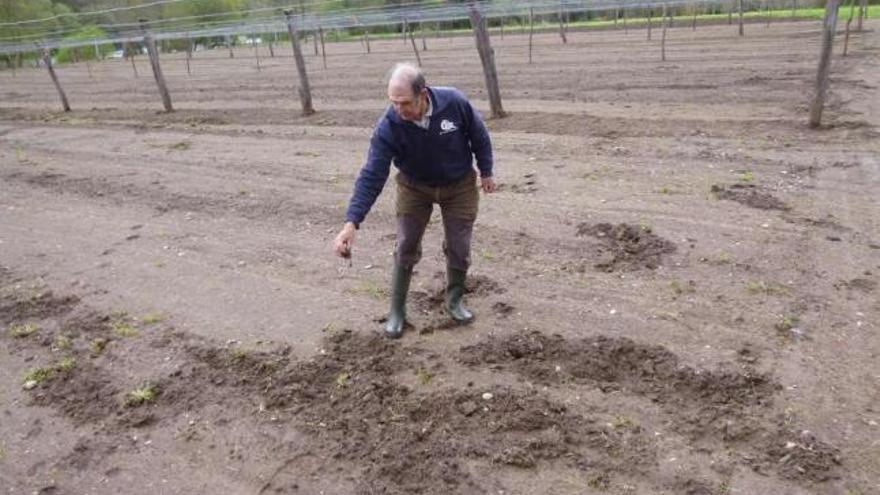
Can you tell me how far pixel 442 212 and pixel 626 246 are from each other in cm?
202

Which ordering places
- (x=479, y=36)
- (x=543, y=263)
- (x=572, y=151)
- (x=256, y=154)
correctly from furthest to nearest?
(x=479, y=36) → (x=256, y=154) → (x=572, y=151) → (x=543, y=263)

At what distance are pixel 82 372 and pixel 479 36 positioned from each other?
28.1 ft

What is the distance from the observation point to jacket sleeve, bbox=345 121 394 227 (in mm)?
4105

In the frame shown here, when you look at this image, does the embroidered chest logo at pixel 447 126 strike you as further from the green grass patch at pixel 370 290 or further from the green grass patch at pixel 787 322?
the green grass patch at pixel 787 322

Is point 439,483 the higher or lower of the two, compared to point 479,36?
lower

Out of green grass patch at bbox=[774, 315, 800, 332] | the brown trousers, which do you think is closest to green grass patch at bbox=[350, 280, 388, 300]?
the brown trousers

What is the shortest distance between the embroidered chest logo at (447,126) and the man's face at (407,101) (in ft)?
0.47

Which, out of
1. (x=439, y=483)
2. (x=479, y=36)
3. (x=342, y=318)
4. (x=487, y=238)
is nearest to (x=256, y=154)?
(x=479, y=36)

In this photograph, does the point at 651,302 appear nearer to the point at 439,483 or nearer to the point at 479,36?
the point at 439,483

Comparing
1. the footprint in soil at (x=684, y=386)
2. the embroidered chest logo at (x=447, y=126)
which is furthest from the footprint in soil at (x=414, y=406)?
the embroidered chest logo at (x=447, y=126)

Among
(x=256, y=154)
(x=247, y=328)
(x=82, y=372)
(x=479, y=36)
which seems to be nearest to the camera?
(x=82, y=372)

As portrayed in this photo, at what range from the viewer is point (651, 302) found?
4.88m

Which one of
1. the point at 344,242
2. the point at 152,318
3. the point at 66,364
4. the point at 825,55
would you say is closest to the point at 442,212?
the point at 344,242

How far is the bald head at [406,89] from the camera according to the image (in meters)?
3.69
